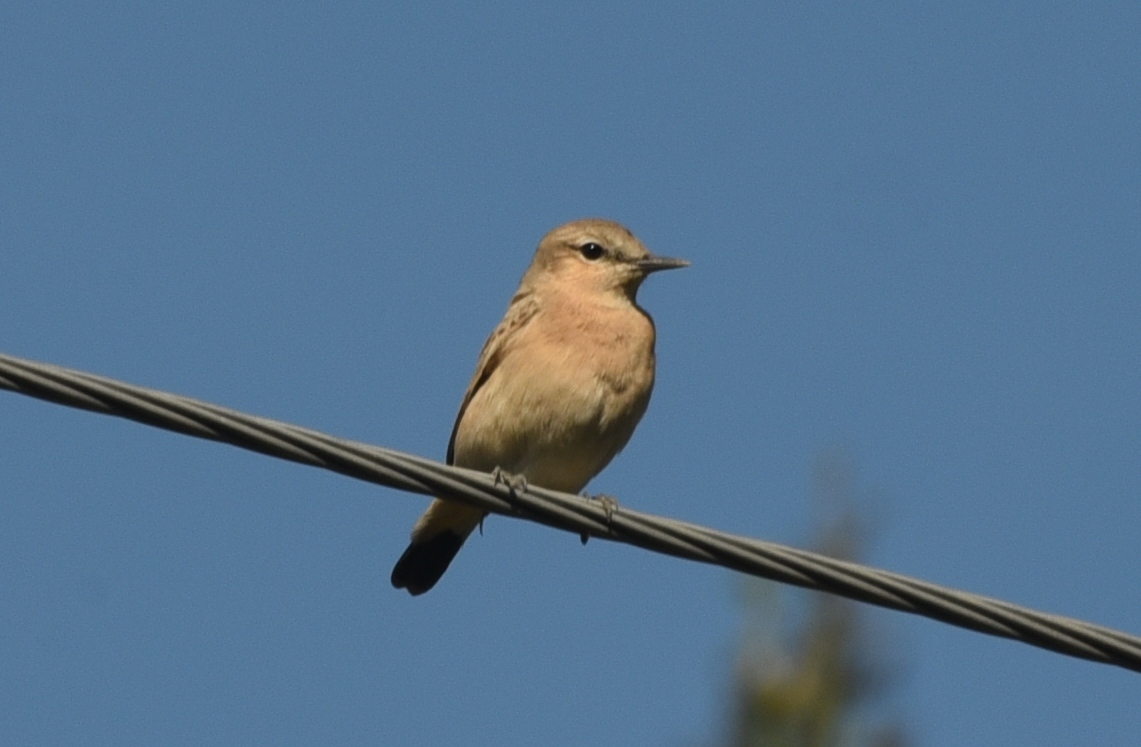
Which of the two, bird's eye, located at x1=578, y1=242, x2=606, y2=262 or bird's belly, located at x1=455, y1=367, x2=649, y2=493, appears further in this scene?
bird's eye, located at x1=578, y1=242, x2=606, y2=262

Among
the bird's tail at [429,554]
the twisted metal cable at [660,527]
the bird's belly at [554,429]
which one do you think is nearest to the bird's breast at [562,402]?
the bird's belly at [554,429]

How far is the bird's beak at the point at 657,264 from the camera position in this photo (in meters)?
10.1

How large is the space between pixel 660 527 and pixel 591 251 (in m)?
4.75

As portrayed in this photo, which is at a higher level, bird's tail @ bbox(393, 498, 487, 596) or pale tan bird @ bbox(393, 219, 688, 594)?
pale tan bird @ bbox(393, 219, 688, 594)

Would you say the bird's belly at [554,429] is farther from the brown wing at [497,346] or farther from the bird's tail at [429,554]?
the bird's tail at [429,554]

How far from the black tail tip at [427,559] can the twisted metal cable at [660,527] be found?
4440 mm

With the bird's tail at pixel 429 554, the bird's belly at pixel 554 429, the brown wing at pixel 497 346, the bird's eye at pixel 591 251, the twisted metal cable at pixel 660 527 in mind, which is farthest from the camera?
the bird's eye at pixel 591 251

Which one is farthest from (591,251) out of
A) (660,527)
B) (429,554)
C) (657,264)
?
(660,527)

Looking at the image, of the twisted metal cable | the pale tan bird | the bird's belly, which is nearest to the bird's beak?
the pale tan bird

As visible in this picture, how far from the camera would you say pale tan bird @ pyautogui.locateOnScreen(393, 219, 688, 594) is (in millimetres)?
9008

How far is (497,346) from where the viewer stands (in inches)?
380

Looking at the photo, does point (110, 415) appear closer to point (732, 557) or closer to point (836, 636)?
point (732, 557)

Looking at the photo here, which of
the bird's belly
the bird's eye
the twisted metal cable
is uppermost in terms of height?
the bird's eye

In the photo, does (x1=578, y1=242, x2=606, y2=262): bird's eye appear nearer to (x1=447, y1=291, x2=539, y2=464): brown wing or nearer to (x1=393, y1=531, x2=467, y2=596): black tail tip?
(x1=447, y1=291, x2=539, y2=464): brown wing
